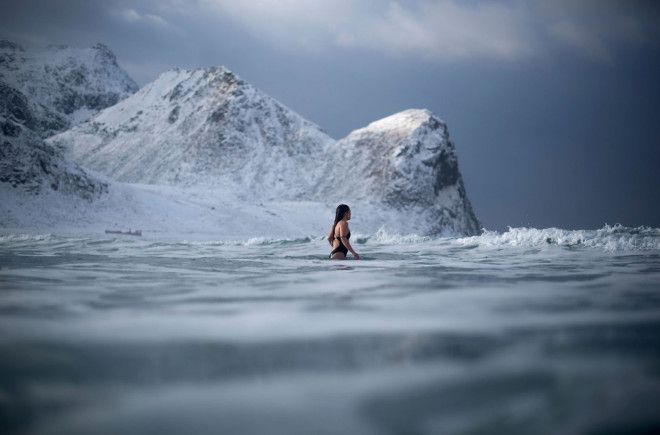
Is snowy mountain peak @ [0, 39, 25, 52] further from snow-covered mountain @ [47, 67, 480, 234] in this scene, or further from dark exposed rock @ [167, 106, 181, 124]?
dark exposed rock @ [167, 106, 181, 124]

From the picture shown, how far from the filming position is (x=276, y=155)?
5028 centimetres

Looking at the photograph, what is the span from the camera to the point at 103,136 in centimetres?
5647

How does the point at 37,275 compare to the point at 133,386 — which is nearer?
the point at 133,386

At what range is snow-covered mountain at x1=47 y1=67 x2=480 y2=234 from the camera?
4631cm

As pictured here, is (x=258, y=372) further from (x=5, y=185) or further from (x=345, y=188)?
(x=345, y=188)

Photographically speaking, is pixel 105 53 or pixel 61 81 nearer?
pixel 61 81

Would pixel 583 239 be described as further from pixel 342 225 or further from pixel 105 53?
pixel 105 53

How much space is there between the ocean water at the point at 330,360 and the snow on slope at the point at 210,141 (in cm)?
4044

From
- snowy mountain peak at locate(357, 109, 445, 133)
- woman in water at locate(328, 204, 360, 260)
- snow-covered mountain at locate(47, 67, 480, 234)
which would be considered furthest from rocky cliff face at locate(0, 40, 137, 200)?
woman in water at locate(328, 204, 360, 260)

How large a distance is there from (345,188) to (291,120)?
12272 mm

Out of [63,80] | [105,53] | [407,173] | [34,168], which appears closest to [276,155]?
[407,173]

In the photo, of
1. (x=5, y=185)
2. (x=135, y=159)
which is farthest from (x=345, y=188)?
(x=5, y=185)

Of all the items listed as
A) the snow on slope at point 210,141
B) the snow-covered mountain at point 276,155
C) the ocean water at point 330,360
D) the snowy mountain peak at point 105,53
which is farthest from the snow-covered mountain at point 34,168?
the snowy mountain peak at point 105,53

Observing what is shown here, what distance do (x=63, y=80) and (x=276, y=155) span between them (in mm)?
59731
